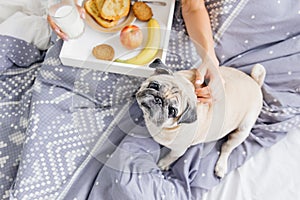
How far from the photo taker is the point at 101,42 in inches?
44.2

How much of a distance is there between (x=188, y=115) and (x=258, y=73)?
0.33 meters

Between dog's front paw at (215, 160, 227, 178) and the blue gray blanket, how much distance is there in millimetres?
17

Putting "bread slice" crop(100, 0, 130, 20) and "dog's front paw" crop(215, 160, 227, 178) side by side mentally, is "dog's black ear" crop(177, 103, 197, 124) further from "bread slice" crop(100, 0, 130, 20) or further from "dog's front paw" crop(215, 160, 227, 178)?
"bread slice" crop(100, 0, 130, 20)

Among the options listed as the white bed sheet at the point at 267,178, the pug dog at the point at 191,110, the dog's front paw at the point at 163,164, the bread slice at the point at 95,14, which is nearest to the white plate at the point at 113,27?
the bread slice at the point at 95,14

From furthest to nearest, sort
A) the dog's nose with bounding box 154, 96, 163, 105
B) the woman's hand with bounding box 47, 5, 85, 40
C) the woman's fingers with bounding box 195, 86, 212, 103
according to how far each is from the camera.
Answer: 1. the woman's hand with bounding box 47, 5, 85, 40
2. the woman's fingers with bounding box 195, 86, 212, 103
3. the dog's nose with bounding box 154, 96, 163, 105

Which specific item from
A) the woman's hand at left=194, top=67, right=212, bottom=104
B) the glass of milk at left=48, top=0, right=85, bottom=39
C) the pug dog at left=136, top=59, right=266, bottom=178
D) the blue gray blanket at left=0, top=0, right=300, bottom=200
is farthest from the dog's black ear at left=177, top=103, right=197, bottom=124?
the glass of milk at left=48, top=0, right=85, bottom=39

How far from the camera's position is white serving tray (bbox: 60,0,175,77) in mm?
1057

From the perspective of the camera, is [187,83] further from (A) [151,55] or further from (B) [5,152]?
(B) [5,152]

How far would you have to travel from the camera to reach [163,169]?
1.05m

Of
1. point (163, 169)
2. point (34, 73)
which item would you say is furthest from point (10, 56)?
point (163, 169)

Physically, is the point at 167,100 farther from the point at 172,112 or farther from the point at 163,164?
the point at 163,164

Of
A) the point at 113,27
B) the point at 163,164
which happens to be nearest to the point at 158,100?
the point at 163,164

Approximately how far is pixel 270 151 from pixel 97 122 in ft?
1.44

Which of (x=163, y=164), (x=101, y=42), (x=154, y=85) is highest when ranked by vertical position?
(x=154, y=85)
